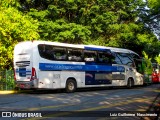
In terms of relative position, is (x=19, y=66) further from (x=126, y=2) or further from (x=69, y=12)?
(x=126, y=2)

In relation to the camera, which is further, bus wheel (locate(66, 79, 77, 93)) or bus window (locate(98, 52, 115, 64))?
bus window (locate(98, 52, 115, 64))

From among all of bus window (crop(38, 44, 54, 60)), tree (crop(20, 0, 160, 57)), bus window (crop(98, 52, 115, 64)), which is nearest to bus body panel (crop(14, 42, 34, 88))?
bus window (crop(38, 44, 54, 60))

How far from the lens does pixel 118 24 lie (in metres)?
39.7

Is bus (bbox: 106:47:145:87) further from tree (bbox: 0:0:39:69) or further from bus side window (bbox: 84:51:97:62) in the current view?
tree (bbox: 0:0:39:69)

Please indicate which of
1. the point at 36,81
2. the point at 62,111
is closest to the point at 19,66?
the point at 36,81

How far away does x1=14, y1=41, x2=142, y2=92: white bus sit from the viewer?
73.2ft

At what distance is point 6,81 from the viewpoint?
85.5ft

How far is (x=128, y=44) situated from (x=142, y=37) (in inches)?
99.7

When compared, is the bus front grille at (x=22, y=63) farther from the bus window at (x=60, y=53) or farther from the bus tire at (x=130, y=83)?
the bus tire at (x=130, y=83)

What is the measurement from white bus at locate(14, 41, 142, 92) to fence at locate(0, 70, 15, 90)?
281 centimetres

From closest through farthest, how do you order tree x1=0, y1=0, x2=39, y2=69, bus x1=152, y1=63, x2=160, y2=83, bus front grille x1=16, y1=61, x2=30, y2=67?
1. bus front grille x1=16, y1=61, x2=30, y2=67
2. tree x1=0, y1=0, x2=39, y2=69
3. bus x1=152, y1=63, x2=160, y2=83

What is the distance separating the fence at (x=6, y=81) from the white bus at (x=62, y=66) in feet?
9.22

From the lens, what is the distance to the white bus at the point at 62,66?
22297 mm

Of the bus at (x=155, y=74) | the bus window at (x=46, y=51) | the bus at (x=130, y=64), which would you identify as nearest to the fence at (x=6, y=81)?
the bus window at (x=46, y=51)
